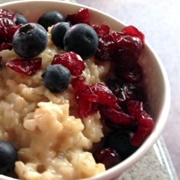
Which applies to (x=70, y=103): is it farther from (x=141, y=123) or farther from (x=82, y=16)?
(x=82, y=16)

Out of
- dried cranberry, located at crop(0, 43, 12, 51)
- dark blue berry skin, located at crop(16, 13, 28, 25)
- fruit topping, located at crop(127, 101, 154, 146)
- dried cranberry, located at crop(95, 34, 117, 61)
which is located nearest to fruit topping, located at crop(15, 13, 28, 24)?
dark blue berry skin, located at crop(16, 13, 28, 25)

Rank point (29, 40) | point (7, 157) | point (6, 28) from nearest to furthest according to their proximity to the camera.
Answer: point (7, 157), point (29, 40), point (6, 28)

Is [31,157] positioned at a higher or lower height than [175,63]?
higher

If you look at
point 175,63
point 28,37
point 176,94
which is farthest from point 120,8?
point 28,37

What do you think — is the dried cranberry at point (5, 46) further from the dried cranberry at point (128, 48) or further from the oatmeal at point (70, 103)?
the dried cranberry at point (128, 48)

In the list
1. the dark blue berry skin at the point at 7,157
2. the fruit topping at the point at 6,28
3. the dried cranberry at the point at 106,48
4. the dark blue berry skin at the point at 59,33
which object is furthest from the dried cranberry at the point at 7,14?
the dark blue berry skin at the point at 7,157

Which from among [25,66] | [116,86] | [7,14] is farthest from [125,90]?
[7,14]

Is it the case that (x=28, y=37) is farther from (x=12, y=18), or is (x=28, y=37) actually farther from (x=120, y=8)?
Answer: (x=120, y=8)
